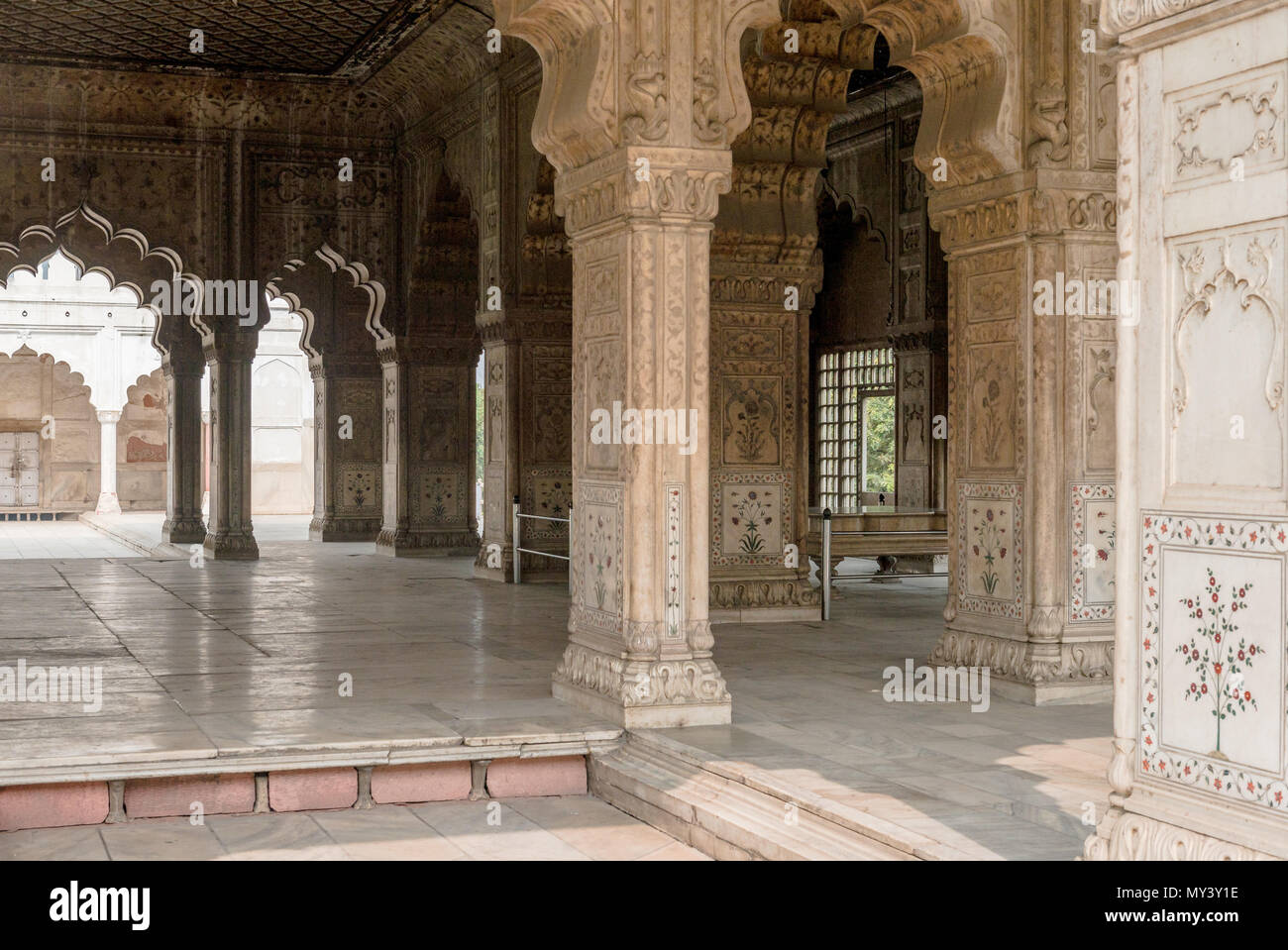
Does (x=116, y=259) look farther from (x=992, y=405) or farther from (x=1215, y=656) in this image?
(x=1215, y=656)

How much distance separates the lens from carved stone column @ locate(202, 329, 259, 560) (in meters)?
15.5

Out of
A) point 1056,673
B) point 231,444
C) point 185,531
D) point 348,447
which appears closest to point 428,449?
point 348,447

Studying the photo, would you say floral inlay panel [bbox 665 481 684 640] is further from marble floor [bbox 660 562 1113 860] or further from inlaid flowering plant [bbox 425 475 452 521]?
inlaid flowering plant [bbox 425 475 452 521]

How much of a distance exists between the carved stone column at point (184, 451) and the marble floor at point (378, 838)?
11.9 meters

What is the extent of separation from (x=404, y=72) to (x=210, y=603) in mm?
5941

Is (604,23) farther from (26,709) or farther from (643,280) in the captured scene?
(26,709)

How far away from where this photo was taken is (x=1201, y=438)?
3.58 meters

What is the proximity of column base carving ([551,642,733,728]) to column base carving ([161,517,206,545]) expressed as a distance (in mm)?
11490

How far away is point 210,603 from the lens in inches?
444

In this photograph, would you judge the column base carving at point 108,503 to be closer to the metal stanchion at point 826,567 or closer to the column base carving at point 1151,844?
the metal stanchion at point 826,567

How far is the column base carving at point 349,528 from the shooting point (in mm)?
18000

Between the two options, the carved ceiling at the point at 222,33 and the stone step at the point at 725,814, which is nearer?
the stone step at the point at 725,814

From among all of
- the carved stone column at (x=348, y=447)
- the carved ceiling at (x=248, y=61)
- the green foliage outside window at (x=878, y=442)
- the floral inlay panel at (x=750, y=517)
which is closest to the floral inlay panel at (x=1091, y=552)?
the floral inlay panel at (x=750, y=517)

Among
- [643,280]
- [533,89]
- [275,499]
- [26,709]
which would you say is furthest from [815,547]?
[275,499]
